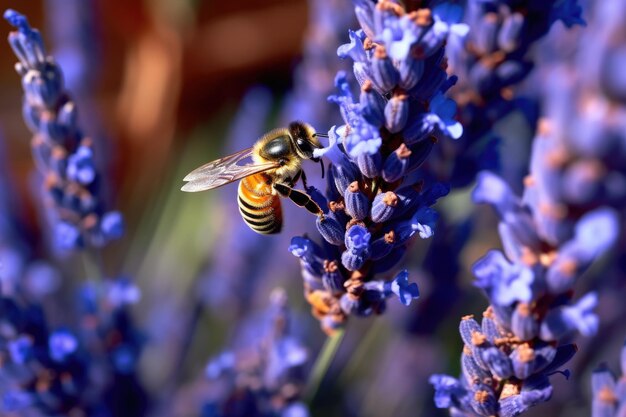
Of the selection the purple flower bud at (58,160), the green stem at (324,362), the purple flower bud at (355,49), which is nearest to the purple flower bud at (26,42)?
the purple flower bud at (58,160)

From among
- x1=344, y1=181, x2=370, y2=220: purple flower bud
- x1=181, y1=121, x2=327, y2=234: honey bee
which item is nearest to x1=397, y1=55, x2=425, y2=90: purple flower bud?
x1=344, y1=181, x2=370, y2=220: purple flower bud

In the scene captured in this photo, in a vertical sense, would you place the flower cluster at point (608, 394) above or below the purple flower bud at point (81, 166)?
below

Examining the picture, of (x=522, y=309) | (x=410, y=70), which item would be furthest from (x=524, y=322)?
(x=410, y=70)

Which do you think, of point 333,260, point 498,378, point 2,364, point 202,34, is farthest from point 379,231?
point 202,34

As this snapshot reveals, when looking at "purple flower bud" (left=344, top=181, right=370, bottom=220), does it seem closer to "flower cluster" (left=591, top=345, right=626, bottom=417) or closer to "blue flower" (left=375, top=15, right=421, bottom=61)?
"blue flower" (left=375, top=15, right=421, bottom=61)

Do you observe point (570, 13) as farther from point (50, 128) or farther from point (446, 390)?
point (50, 128)

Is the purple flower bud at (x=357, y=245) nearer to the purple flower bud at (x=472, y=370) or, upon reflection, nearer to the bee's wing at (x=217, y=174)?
the purple flower bud at (x=472, y=370)
